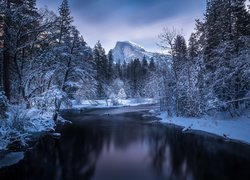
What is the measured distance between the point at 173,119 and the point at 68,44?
16.0 metres

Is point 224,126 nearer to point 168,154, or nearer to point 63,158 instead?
point 168,154

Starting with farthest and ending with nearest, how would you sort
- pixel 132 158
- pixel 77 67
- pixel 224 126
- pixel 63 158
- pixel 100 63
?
pixel 100 63, pixel 77 67, pixel 224 126, pixel 132 158, pixel 63 158

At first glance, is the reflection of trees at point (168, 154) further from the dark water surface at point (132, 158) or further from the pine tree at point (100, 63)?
the pine tree at point (100, 63)

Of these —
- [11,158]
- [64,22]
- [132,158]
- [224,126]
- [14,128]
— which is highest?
[64,22]

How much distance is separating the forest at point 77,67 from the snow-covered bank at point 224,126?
51.5 inches

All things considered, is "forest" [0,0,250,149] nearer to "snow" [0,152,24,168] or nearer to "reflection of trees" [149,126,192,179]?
"snow" [0,152,24,168]

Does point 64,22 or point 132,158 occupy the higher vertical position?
point 64,22

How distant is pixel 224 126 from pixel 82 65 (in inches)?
668

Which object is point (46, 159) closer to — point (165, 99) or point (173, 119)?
point (173, 119)

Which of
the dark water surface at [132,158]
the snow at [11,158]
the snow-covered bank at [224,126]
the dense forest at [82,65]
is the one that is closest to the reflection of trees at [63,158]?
the dark water surface at [132,158]

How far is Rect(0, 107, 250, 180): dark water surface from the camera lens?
39.1ft

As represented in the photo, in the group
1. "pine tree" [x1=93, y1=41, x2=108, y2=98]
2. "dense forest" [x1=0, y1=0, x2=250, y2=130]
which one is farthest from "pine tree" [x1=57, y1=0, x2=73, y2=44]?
"pine tree" [x1=93, y1=41, x2=108, y2=98]

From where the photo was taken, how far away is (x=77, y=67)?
27.2 metres

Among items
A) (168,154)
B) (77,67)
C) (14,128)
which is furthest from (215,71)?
(14,128)
